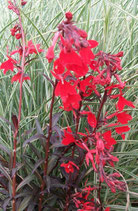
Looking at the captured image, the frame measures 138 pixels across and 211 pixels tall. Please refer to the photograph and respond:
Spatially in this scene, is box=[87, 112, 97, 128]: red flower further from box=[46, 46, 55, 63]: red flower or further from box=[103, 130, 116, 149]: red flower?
box=[46, 46, 55, 63]: red flower

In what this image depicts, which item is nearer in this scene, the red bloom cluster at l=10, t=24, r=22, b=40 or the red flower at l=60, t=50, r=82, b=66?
the red flower at l=60, t=50, r=82, b=66

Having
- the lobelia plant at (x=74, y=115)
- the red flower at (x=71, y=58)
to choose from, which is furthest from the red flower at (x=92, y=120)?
the red flower at (x=71, y=58)

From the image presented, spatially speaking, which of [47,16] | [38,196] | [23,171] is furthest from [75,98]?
[47,16]

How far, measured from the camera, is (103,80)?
2.02 feet

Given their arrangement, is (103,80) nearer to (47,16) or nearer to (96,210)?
(96,210)

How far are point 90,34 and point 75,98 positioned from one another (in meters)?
0.81

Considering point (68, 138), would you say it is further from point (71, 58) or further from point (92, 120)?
point (71, 58)

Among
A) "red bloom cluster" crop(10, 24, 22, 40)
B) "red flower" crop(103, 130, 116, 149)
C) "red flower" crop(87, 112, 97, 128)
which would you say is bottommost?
"red flower" crop(103, 130, 116, 149)

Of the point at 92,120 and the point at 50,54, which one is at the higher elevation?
the point at 50,54

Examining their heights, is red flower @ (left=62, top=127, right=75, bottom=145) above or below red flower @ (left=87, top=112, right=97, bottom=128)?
below

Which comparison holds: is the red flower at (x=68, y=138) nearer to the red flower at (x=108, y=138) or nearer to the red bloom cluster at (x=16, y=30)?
the red flower at (x=108, y=138)

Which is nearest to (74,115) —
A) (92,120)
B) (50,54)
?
(92,120)

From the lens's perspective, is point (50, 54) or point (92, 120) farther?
point (92, 120)

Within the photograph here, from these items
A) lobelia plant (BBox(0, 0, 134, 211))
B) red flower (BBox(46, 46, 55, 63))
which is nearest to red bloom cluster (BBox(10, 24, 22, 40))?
lobelia plant (BBox(0, 0, 134, 211))
